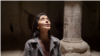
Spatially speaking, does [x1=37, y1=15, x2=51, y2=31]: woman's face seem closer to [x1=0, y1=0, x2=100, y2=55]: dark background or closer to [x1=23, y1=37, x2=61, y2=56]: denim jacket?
[x1=23, y1=37, x2=61, y2=56]: denim jacket

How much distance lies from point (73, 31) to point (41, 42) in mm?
1878

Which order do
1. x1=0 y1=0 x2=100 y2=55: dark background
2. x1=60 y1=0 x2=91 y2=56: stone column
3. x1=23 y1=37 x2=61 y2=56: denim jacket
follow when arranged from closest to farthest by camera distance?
x1=23 y1=37 x2=61 y2=56: denim jacket < x1=60 y1=0 x2=91 y2=56: stone column < x1=0 y1=0 x2=100 y2=55: dark background

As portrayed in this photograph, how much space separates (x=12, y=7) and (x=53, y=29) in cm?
223

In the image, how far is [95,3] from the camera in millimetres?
5918

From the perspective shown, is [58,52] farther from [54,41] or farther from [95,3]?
[95,3]

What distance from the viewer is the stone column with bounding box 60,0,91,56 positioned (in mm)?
3305

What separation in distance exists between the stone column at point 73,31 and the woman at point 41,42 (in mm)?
1643

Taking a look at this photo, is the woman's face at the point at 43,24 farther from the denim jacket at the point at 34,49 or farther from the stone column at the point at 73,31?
the stone column at the point at 73,31

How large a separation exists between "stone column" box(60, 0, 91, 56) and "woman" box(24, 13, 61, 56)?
1.64 meters

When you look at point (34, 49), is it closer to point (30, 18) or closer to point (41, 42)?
point (41, 42)

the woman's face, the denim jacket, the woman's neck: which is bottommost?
the denim jacket

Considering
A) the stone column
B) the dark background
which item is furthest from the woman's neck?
the dark background

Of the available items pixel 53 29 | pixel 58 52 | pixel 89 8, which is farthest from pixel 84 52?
pixel 89 8

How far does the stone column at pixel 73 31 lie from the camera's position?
10.8ft
